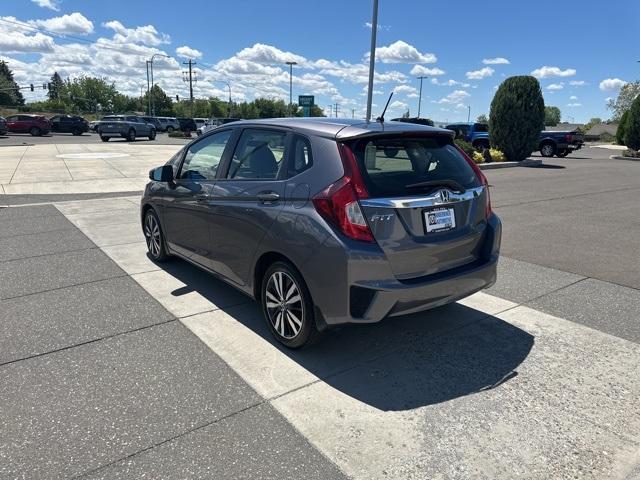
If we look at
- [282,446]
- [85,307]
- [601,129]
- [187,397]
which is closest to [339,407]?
[282,446]

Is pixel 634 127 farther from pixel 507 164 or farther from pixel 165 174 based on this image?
pixel 165 174

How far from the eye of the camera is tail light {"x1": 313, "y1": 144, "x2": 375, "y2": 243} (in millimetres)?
2945

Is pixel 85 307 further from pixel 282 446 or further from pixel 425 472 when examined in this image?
pixel 425 472

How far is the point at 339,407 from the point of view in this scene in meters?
2.83

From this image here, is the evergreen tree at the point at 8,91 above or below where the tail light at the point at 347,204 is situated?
above

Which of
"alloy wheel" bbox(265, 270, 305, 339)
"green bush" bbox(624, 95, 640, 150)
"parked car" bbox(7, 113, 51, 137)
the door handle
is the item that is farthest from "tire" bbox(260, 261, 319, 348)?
"parked car" bbox(7, 113, 51, 137)

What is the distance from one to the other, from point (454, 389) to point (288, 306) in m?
1.24

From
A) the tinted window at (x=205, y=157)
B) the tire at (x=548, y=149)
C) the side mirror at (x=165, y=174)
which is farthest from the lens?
the tire at (x=548, y=149)

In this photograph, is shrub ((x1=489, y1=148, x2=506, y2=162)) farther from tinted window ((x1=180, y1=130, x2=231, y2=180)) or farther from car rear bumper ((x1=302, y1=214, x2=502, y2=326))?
car rear bumper ((x1=302, y1=214, x2=502, y2=326))

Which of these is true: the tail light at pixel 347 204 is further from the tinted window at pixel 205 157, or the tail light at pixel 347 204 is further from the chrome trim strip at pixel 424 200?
the tinted window at pixel 205 157

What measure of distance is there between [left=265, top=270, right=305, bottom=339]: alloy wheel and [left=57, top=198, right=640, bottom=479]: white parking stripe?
0.61 ft

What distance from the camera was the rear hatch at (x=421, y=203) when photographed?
299 cm

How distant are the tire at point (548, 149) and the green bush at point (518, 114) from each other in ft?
18.1

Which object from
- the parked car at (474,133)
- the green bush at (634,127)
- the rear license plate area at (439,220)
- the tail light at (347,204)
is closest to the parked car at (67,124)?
the parked car at (474,133)
